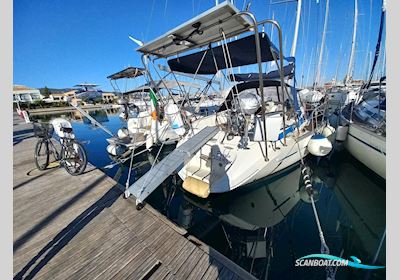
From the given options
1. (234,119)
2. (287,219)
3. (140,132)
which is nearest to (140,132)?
(140,132)

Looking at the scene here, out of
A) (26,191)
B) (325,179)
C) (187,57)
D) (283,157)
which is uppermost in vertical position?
(187,57)

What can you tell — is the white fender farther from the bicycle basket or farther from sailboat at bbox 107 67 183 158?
the bicycle basket

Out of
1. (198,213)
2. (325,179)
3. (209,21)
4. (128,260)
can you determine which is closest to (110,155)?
(198,213)

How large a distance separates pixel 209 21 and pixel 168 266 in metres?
3.65

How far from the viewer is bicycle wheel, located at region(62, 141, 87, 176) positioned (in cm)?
477

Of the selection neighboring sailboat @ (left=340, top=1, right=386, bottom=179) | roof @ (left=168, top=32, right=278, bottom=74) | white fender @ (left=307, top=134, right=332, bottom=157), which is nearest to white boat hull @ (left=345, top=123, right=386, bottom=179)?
neighboring sailboat @ (left=340, top=1, right=386, bottom=179)

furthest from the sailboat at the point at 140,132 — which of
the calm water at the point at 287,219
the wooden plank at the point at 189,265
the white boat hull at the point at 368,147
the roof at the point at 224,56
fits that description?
the white boat hull at the point at 368,147

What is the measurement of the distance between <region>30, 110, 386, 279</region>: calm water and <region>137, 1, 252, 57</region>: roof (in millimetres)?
4024

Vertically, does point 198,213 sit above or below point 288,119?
below

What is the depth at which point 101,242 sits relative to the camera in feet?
8.64

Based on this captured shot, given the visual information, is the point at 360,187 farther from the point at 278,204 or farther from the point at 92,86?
the point at 92,86

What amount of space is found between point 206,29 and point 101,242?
3.92m

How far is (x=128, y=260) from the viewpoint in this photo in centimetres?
235

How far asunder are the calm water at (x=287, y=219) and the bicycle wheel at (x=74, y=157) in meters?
2.20
